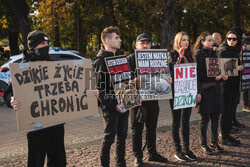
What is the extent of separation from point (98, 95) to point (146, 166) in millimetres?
1398

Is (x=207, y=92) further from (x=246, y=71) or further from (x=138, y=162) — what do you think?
(x=246, y=71)

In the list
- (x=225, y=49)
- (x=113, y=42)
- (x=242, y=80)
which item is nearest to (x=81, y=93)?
(x=113, y=42)

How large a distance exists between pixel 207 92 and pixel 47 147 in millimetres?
2804

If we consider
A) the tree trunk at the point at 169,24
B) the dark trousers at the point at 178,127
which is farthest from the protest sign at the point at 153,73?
the tree trunk at the point at 169,24

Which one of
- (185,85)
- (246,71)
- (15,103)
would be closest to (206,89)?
(185,85)

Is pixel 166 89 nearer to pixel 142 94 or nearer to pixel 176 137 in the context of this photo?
pixel 142 94

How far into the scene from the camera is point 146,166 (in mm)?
4105

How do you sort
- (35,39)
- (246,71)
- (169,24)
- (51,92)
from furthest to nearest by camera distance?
(169,24) → (246,71) → (51,92) → (35,39)

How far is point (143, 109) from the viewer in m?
4.08

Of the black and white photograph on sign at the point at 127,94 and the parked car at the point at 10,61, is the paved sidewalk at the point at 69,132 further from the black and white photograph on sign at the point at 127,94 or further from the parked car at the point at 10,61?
the black and white photograph on sign at the point at 127,94

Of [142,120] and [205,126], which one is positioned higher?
[142,120]

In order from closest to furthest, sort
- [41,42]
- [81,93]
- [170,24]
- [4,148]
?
[41,42], [81,93], [4,148], [170,24]

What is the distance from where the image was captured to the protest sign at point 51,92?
2.96 meters

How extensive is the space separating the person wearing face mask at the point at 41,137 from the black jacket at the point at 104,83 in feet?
2.22
